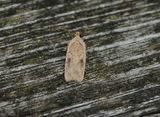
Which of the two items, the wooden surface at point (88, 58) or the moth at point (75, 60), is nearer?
the wooden surface at point (88, 58)

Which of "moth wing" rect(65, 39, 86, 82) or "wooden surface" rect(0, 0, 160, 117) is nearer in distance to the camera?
"wooden surface" rect(0, 0, 160, 117)

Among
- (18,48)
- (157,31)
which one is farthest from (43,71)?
(157,31)

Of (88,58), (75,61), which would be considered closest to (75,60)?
(75,61)

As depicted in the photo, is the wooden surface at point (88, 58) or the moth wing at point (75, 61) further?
the moth wing at point (75, 61)

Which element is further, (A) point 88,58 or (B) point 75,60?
(B) point 75,60

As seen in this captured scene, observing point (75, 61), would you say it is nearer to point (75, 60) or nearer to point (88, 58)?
point (75, 60)
